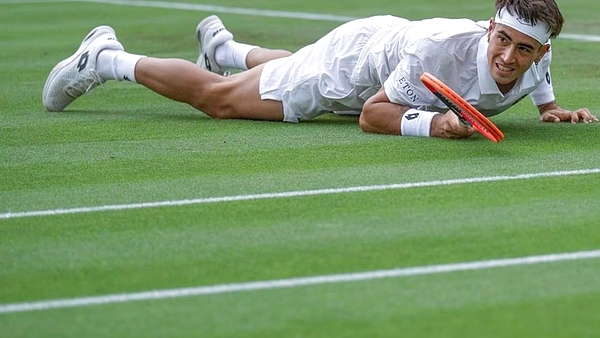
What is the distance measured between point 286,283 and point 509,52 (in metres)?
2.88

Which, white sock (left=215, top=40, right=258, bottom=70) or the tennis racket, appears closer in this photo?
the tennis racket

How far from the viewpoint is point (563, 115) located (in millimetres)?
8344

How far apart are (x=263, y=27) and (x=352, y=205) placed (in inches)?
375

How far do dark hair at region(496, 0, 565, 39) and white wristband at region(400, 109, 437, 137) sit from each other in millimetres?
792

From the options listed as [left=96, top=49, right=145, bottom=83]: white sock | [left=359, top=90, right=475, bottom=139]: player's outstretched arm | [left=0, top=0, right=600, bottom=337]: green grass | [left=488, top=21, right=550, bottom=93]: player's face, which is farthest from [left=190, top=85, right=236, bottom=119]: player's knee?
[left=488, top=21, right=550, bottom=93]: player's face

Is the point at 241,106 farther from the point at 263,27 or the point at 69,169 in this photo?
the point at 263,27

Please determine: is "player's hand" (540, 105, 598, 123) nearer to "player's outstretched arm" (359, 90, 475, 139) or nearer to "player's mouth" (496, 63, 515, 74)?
"player's outstretched arm" (359, 90, 475, 139)

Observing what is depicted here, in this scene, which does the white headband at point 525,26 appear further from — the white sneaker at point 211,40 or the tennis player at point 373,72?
the white sneaker at point 211,40

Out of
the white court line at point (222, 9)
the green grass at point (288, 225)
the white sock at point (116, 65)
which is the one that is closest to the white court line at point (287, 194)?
the green grass at point (288, 225)

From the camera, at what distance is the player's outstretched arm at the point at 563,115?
8.34 metres

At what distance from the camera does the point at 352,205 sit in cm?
615

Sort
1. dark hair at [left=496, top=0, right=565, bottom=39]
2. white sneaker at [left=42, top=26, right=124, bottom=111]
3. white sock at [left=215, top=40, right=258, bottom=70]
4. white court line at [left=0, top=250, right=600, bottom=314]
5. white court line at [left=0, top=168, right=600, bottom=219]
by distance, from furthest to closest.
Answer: white sock at [left=215, top=40, right=258, bottom=70]
white sneaker at [left=42, top=26, right=124, bottom=111]
dark hair at [left=496, top=0, right=565, bottom=39]
white court line at [left=0, top=168, right=600, bottom=219]
white court line at [left=0, top=250, right=600, bottom=314]

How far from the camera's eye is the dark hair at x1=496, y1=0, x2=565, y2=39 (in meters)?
7.24

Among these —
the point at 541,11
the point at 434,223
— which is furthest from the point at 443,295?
the point at 541,11
